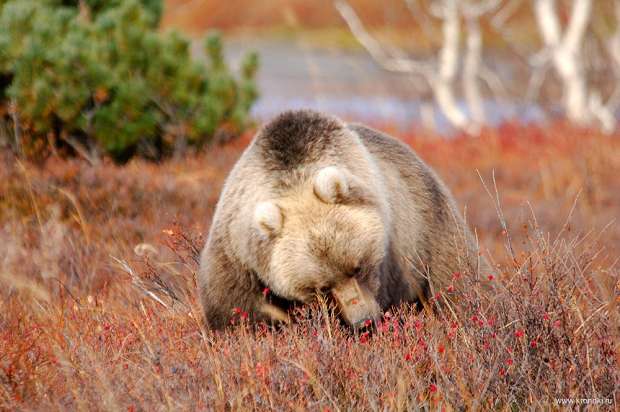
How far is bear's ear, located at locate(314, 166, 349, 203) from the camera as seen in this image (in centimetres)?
386

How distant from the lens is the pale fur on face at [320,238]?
12.6ft

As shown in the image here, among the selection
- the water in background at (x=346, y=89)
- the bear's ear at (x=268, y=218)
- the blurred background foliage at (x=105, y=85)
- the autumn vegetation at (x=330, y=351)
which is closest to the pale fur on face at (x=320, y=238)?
the bear's ear at (x=268, y=218)

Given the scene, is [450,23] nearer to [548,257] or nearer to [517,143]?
[517,143]

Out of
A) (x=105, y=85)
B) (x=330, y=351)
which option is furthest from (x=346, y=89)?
Answer: (x=330, y=351)

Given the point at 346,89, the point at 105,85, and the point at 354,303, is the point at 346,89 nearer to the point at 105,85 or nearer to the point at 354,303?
the point at 105,85

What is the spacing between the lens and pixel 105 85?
29.6 feet

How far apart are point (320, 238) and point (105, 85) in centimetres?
577

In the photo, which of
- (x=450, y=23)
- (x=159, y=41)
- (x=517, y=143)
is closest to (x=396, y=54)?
(x=450, y=23)

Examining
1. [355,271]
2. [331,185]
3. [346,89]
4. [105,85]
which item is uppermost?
[331,185]

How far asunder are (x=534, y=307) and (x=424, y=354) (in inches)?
18.9

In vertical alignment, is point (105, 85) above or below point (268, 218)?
below

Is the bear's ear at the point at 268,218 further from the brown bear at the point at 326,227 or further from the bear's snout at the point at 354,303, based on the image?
the bear's snout at the point at 354,303

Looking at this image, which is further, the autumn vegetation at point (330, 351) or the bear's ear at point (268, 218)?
the bear's ear at point (268, 218)

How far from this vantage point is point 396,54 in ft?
56.5
